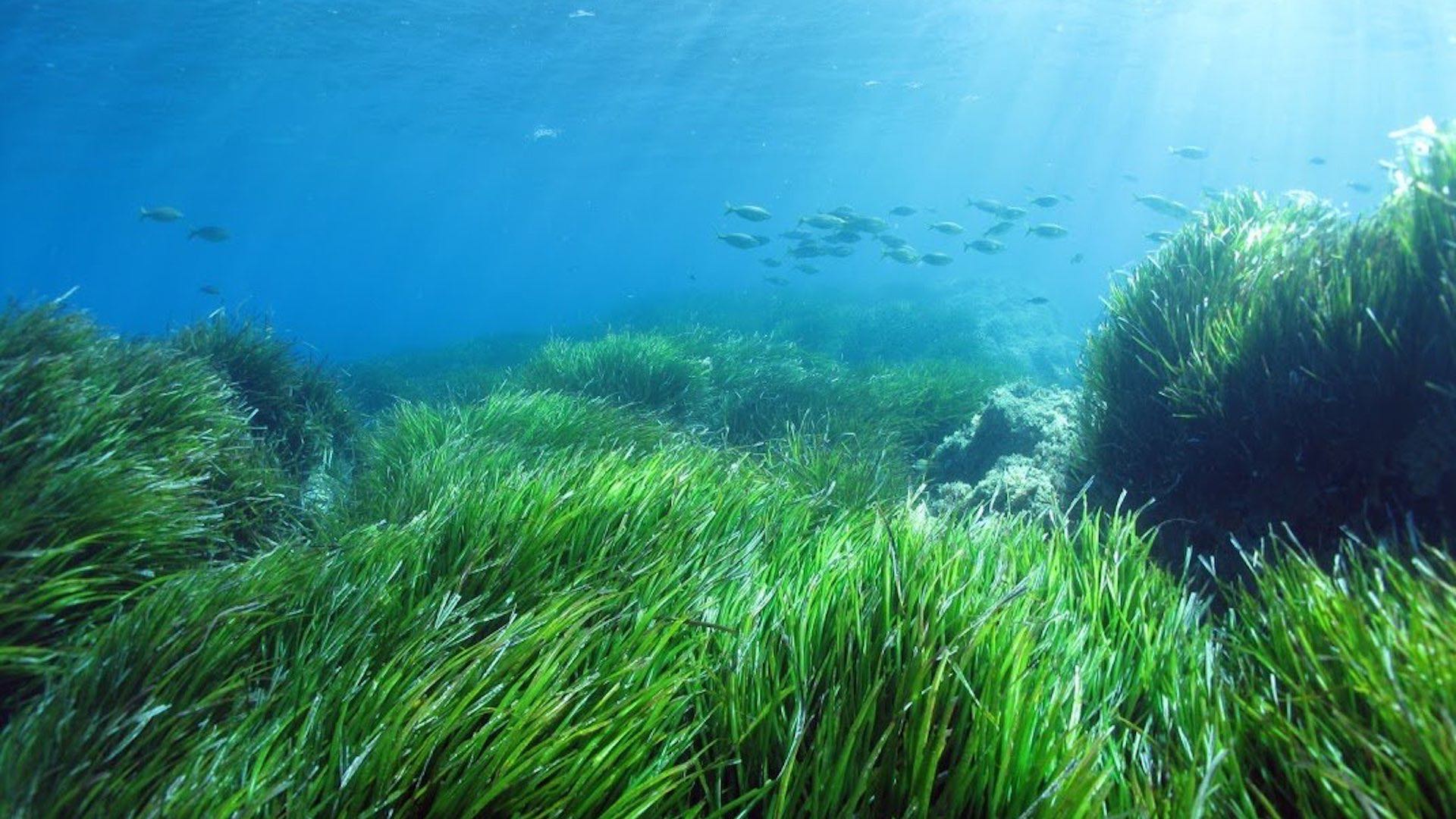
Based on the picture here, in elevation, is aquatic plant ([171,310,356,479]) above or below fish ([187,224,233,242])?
above

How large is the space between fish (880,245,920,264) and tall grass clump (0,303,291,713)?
15.5 metres

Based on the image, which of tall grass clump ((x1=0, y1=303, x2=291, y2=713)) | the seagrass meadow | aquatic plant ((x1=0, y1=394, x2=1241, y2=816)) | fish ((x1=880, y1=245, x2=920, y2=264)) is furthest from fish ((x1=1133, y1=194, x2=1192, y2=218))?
tall grass clump ((x1=0, y1=303, x2=291, y2=713))

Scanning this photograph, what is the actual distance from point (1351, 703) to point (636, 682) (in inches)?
72.2

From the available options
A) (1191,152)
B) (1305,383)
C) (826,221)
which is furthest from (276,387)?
(1191,152)

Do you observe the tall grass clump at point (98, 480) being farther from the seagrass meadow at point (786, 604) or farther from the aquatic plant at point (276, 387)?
the aquatic plant at point (276, 387)

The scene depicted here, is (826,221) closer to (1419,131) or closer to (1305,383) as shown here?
(1419,131)

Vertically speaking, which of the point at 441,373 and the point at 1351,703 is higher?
the point at 1351,703

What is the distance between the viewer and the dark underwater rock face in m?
5.61

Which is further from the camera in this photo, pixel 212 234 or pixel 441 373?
pixel 212 234

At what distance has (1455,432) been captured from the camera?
10.4 feet

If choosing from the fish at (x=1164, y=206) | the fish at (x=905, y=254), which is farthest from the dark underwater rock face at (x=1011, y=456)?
the fish at (x=1164, y=206)

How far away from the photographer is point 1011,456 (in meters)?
6.69

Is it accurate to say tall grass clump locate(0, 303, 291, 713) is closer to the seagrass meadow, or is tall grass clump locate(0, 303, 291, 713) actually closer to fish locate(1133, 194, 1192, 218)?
the seagrass meadow

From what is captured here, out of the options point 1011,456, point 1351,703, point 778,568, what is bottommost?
point 1011,456
